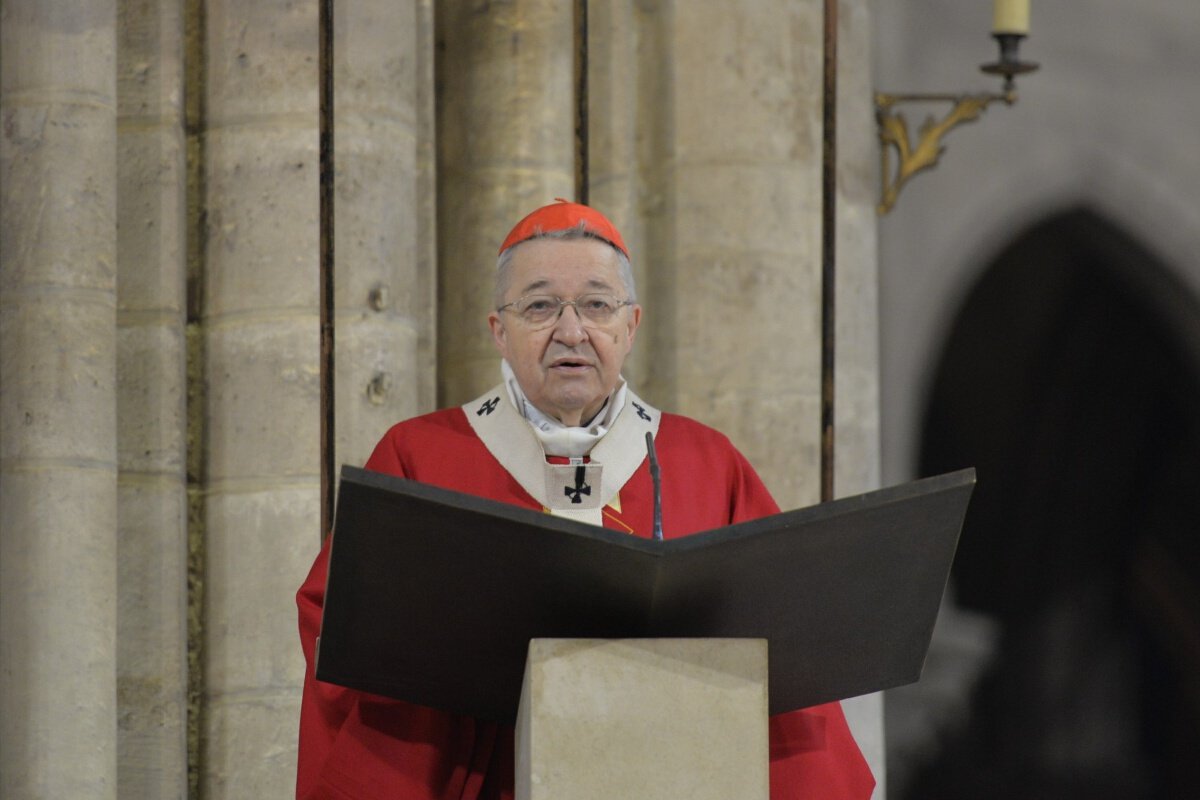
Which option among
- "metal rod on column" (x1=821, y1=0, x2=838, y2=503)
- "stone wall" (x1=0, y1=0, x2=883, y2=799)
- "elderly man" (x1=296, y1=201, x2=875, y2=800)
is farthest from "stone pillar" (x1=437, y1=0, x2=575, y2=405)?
"elderly man" (x1=296, y1=201, x2=875, y2=800)

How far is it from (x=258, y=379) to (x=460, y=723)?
4.89 feet

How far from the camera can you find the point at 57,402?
3814 millimetres

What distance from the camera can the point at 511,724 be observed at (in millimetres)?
2740

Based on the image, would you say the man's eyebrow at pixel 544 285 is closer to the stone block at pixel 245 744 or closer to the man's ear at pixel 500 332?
the man's ear at pixel 500 332

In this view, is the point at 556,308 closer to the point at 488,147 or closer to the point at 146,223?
the point at 146,223

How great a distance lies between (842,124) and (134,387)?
1.97m

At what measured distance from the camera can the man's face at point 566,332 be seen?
314 centimetres

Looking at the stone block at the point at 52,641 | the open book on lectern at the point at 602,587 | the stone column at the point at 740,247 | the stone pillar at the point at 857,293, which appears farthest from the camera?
the stone pillar at the point at 857,293

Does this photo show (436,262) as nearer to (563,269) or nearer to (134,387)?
(134,387)

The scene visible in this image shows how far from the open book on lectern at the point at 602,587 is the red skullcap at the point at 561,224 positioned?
2.74 feet

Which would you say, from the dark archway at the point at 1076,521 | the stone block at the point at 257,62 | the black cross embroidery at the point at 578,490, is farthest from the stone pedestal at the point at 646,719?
the dark archway at the point at 1076,521

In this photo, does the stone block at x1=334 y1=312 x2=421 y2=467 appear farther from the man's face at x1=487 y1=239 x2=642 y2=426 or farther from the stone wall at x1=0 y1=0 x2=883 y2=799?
the man's face at x1=487 y1=239 x2=642 y2=426

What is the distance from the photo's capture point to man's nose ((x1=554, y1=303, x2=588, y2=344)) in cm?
312

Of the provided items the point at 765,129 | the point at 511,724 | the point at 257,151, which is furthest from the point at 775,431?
the point at 511,724
